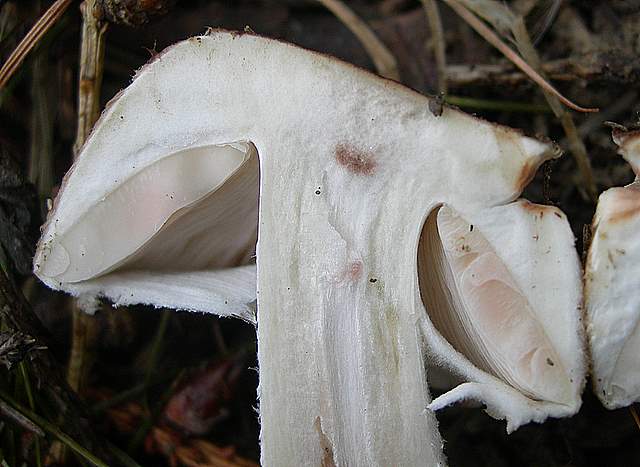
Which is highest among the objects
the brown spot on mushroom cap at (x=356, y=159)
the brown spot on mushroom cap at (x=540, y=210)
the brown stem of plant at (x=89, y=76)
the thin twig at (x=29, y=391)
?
the brown stem of plant at (x=89, y=76)

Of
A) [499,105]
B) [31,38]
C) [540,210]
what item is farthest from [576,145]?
[31,38]

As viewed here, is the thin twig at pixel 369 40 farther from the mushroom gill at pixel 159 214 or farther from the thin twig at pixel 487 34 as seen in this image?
the mushroom gill at pixel 159 214

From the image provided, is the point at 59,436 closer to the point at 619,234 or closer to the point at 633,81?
the point at 619,234

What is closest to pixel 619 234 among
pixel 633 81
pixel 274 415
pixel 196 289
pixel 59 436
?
pixel 274 415

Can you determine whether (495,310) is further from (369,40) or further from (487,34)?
(369,40)

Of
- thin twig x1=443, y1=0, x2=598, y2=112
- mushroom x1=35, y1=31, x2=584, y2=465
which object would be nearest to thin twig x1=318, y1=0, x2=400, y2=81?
thin twig x1=443, y1=0, x2=598, y2=112

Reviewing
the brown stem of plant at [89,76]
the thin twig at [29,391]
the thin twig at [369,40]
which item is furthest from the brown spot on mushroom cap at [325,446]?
the thin twig at [369,40]
